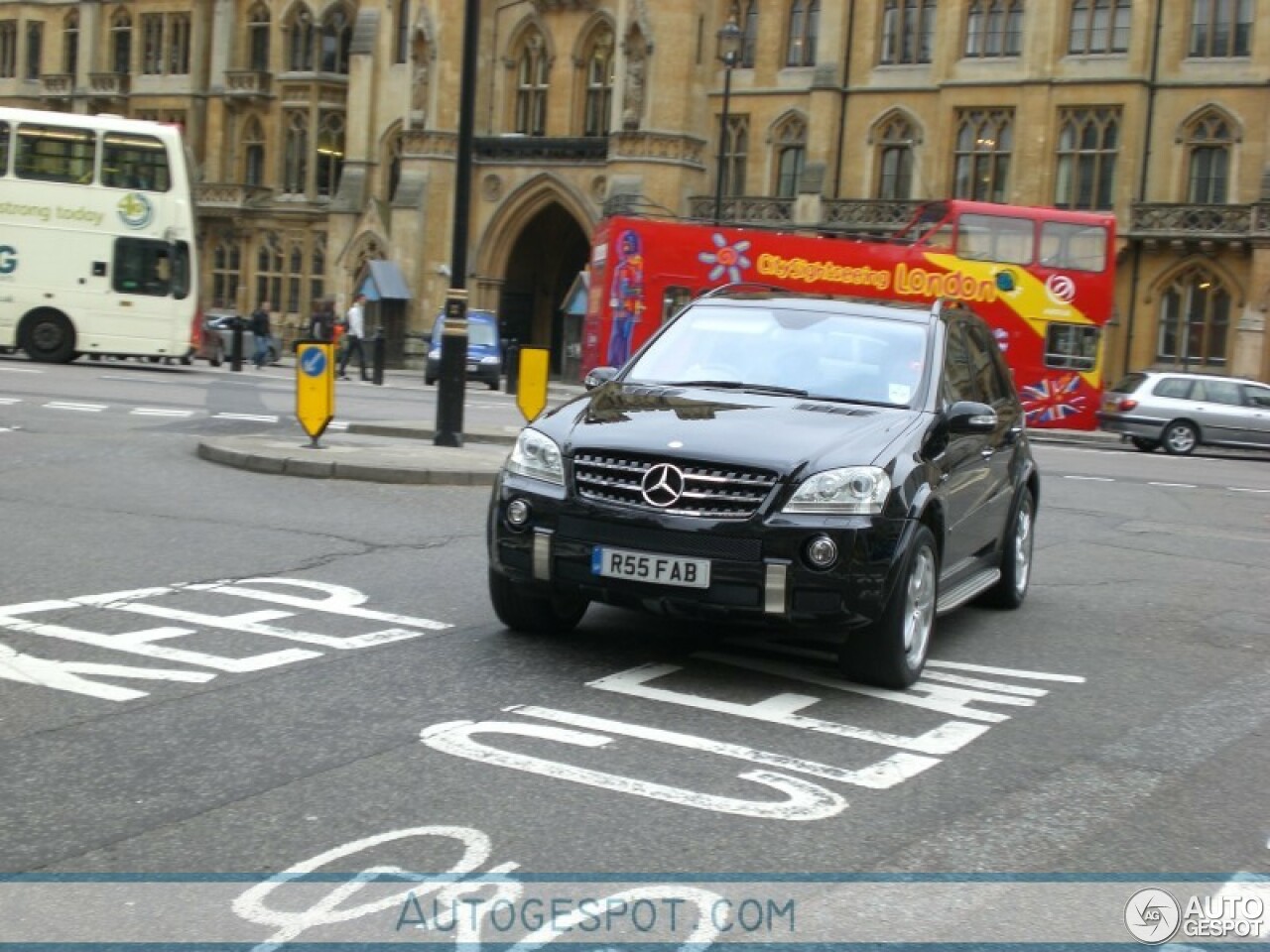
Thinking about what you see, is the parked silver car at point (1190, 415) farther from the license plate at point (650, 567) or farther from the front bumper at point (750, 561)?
the license plate at point (650, 567)

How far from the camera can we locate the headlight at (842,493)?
6660 millimetres

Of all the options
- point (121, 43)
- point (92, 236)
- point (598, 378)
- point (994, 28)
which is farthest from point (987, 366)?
point (121, 43)

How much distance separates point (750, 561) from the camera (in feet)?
21.6

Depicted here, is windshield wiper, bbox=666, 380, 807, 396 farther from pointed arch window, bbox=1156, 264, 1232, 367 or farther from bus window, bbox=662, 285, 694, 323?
pointed arch window, bbox=1156, 264, 1232, 367

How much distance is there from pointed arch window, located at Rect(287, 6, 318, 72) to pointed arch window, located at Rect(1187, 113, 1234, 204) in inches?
1217

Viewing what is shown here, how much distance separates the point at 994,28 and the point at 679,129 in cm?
903

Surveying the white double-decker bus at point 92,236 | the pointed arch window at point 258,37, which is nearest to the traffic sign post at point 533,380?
the white double-decker bus at point 92,236

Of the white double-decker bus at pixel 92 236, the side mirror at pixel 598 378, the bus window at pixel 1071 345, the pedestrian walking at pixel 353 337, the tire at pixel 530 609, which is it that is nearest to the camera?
the tire at pixel 530 609

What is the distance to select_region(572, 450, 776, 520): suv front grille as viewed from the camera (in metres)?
6.68


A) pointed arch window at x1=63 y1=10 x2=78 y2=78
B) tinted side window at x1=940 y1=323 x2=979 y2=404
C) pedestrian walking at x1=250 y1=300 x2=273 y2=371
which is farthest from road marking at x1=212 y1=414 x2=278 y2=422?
pointed arch window at x1=63 y1=10 x2=78 y2=78

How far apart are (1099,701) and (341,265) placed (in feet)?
156

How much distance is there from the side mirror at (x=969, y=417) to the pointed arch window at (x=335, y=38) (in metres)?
52.8

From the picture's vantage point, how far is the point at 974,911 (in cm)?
431

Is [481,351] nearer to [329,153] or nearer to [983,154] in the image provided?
[983,154]
